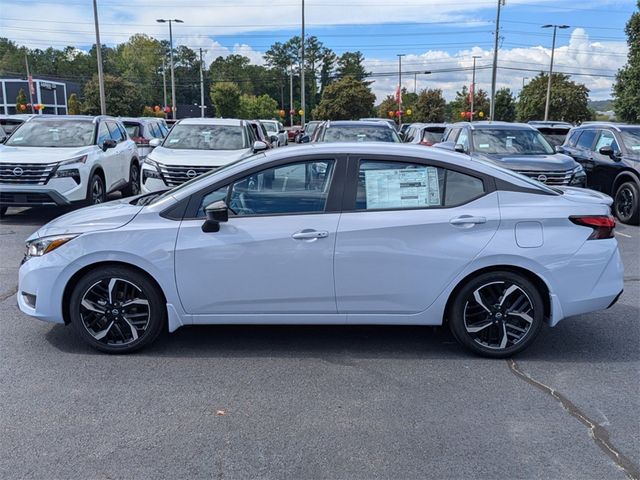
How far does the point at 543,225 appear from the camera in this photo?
4.38 meters

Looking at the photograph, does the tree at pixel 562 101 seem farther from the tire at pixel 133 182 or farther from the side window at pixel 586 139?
the tire at pixel 133 182

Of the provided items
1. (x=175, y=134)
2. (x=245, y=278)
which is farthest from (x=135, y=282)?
(x=175, y=134)

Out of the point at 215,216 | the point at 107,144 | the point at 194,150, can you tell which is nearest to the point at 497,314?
the point at 215,216

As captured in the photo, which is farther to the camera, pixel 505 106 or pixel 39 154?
pixel 505 106

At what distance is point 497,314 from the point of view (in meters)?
4.42

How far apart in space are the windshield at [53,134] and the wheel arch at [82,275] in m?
7.19

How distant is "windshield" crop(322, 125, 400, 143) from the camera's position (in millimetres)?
12359

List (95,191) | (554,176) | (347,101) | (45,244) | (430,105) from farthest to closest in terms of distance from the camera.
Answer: (430,105)
(347,101)
(95,191)
(554,176)
(45,244)

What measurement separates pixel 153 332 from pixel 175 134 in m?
7.86

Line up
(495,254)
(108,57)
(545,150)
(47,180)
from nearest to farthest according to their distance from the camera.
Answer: (495,254)
(47,180)
(545,150)
(108,57)

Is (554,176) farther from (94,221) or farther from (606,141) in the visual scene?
(94,221)

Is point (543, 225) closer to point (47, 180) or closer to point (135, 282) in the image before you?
point (135, 282)

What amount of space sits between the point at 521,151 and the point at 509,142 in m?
0.31

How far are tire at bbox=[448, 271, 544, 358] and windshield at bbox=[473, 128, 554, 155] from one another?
23.5 feet
